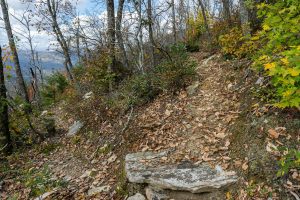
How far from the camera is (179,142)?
5.11 metres

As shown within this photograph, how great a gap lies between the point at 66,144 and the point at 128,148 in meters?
2.78

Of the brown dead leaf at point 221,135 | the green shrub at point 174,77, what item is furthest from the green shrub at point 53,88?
the brown dead leaf at point 221,135

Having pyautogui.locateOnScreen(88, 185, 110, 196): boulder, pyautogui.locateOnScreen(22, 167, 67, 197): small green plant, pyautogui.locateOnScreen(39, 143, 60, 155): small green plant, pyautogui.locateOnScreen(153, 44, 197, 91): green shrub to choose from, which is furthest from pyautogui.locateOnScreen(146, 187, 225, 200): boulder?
pyautogui.locateOnScreen(39, 143, 60, 155): small green plant

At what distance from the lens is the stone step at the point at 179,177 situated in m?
3.84

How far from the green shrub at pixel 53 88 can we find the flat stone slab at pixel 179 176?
1206 cm

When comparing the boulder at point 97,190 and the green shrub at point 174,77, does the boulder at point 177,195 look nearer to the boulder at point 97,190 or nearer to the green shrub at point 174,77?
the boulder at point 97,190

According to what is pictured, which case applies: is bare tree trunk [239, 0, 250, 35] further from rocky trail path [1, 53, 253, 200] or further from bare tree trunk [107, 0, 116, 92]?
bare tree trunk [107, 0, 116, 92]

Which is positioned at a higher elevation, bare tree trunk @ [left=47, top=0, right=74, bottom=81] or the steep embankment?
bare tree trunk @ [left=47, top=0, right=74, bottom=81]

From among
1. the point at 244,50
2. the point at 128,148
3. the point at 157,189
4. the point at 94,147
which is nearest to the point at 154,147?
the point at 128,148

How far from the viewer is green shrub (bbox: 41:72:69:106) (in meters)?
15.5

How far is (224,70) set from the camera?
24.5ft

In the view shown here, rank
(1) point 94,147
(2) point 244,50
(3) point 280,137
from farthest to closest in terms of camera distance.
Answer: (2) point 244,50 → (1) point 94,147 → (3) point 280,137

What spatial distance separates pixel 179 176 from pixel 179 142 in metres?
1.09

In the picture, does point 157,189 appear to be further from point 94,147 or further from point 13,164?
point 13,164
